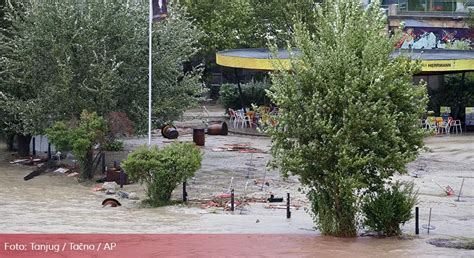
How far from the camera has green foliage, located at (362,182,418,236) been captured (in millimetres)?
20469

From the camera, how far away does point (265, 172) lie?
3322 cm

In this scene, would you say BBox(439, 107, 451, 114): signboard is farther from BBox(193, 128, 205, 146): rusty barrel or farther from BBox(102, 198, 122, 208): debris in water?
BBox(102, 198, 122, 208): debris in water

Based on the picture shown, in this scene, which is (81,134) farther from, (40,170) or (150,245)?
(150,245)

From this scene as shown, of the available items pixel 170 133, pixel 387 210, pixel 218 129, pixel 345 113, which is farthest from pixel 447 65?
pixel 345 113

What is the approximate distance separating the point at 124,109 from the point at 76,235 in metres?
14.6

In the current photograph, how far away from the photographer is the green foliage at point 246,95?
166 ft

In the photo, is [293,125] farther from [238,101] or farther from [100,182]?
[238,101]

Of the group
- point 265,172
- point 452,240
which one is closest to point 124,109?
point 265,172

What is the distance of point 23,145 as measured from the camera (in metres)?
38.1

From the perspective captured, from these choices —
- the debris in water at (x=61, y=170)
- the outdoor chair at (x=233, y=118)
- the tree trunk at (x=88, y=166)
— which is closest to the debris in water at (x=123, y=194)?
the tree trunk at (x=88, y=166)

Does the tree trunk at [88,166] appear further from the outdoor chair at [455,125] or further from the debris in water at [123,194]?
the outdoor chair at [455,125]

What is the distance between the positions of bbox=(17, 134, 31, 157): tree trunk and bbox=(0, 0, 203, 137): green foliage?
325 centimetres

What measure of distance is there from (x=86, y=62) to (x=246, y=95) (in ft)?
63.2

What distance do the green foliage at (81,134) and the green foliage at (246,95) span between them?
1898 centimetres
